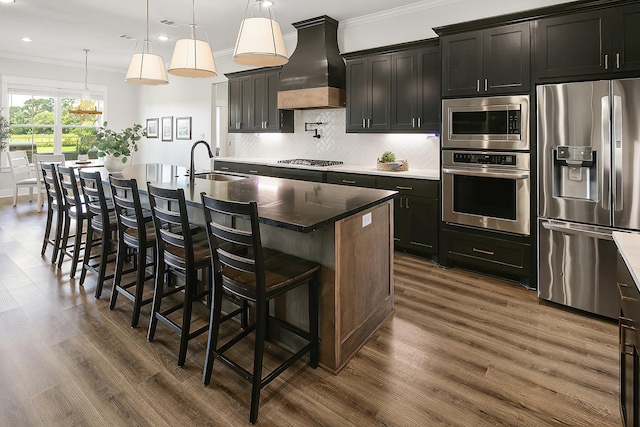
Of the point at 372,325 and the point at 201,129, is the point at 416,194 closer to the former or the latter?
the point at 372,325

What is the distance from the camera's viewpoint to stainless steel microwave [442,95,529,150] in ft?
10.7

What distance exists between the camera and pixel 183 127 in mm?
8281

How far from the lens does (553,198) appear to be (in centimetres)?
304

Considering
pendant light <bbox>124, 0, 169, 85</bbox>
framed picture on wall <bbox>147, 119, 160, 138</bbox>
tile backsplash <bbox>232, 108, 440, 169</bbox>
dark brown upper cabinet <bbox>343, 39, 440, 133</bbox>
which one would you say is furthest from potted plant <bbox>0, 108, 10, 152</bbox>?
dark brown upper cabinet <bbox>343, 39, 440, 133</bbox>

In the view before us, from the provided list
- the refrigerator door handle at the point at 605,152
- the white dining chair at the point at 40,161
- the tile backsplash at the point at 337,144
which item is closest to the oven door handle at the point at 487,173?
the refrigerator door handle at the point at 605,152

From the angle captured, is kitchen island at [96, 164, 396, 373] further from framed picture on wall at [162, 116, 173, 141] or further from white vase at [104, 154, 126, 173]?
framed picture on wall at [162, 116, 173, 141]

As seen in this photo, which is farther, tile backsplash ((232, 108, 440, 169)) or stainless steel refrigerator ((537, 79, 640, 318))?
tile backsplash ((232, 108, 440, 169))

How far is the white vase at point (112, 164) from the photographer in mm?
4148

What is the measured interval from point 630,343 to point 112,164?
4.48m

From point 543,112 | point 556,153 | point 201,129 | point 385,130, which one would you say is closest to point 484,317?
point 556,153

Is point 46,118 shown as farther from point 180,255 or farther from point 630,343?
point 630,343

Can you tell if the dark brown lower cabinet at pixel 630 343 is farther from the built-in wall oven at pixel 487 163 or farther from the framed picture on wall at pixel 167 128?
the framed picture on wall at pixel 167 128

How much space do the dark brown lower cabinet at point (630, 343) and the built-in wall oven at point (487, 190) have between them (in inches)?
76.1

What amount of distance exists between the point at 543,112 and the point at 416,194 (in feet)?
4.77
